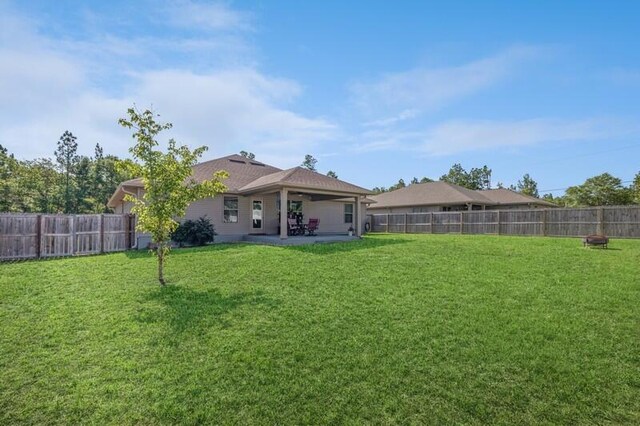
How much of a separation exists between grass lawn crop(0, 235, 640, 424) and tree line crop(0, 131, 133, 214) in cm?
2581

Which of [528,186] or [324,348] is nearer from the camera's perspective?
[324,348]

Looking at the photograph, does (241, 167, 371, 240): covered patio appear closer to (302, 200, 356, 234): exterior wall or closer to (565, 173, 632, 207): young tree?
(302, 200, 356, 234): exterior wall

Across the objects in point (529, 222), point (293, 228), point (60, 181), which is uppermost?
point (60, 181)

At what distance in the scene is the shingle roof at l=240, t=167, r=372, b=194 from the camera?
13836 mm

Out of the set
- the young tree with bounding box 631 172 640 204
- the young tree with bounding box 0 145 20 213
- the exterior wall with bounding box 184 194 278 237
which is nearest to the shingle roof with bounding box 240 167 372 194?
the exterior wall with bounding box 184 194 278 237

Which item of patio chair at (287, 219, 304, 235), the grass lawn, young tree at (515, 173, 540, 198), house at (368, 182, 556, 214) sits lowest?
the grass lawn

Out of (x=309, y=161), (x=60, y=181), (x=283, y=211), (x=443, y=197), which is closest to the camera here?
(x=283, y=211)

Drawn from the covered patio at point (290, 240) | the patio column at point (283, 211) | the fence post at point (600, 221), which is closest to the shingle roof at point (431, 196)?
the fence post at point (600, 221)

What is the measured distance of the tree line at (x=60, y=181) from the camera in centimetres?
2815

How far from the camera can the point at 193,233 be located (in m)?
13.9

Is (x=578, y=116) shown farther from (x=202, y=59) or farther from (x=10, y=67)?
(x=10, y=67)

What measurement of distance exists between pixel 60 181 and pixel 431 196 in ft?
115

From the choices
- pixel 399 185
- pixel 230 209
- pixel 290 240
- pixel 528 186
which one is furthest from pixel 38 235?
pixel 528 186

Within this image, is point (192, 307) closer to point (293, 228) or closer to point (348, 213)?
point (293, 228)
